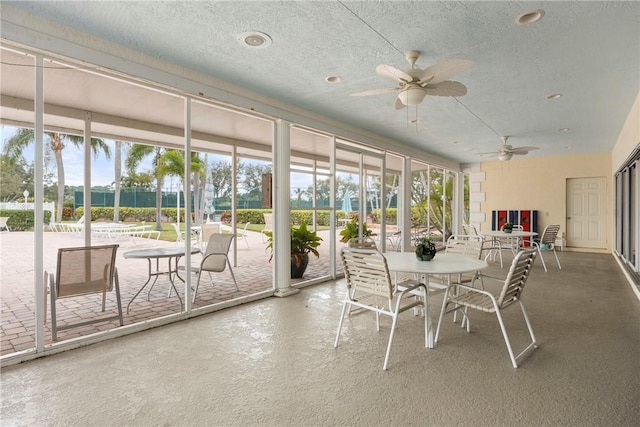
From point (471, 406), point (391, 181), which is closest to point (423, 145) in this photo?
point (391, 181)

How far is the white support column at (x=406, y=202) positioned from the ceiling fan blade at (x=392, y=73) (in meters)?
5.10

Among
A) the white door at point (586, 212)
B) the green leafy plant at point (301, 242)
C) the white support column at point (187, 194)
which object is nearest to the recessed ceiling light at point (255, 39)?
the white support column at point (187, 194)

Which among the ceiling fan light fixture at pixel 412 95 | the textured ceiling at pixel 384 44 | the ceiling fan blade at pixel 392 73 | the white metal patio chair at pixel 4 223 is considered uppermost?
the textured ceiling at pixel 384 44

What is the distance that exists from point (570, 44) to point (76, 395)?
14.6 ft

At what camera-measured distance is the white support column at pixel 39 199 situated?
265cm

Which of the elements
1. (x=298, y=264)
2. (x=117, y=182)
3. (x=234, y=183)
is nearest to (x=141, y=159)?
(x=117, y=182)

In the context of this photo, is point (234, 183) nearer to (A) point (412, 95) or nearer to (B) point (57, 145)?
(B) point (57, 145)

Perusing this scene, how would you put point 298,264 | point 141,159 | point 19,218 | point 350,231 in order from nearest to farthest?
point 19,218 < point 141,159 < point 298,264 < point 350,231

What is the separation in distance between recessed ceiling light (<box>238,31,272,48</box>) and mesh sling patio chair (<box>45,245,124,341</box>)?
7.06ft

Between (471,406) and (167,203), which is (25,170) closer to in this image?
(167,203)

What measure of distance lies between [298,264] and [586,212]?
8139mm

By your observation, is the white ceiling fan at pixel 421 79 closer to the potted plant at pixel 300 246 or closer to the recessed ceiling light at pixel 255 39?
the recessed ceiling light at pixel 255 39

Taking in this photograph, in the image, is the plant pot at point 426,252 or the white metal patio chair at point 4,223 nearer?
the plant pot at point 426,252

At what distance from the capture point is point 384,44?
117 inches
